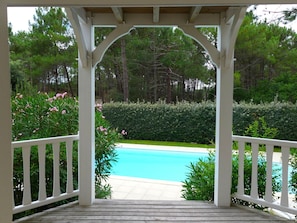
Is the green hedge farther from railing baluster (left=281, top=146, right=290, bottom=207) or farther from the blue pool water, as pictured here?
railing baluster (left=281, top=146, right=290, bottom=207)

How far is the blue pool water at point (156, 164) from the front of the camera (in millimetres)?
7742

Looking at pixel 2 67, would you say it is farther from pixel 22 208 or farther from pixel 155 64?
pixel 155 64

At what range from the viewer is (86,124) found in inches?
137

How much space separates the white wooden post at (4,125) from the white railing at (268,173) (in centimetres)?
302

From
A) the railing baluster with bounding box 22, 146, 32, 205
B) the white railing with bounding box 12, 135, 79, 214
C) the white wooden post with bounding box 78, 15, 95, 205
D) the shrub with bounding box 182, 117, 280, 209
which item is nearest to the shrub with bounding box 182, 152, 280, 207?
the shrub with bounding box 182, 117, 280, 209

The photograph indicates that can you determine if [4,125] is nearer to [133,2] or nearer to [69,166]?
[133,2]

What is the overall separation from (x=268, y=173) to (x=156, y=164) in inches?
207

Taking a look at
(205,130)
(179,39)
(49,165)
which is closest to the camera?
(49,165)

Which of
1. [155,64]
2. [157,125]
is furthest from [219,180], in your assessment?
[155,64]

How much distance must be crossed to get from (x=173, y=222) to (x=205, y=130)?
6.86 metres

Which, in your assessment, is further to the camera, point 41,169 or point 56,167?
point 56,167

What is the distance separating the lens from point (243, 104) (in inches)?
340

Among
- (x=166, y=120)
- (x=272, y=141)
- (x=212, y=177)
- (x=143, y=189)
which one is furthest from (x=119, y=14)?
(x=166, y=120)

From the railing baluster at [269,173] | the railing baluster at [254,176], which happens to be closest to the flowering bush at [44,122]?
the railing baluster at [254,176]
